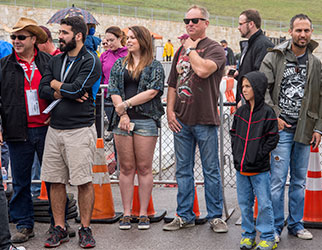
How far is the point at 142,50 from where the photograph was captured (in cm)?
579

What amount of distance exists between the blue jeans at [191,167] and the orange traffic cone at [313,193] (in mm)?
975

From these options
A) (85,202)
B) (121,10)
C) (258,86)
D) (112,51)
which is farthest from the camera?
(121,10)

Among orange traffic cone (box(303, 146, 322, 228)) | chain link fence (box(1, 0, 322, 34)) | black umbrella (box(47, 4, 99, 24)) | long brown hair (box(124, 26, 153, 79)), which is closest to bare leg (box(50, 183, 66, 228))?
long brown hair (box(124, 26, 153, 79))

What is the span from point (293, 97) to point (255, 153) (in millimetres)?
746

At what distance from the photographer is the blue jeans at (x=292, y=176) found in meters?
5.25

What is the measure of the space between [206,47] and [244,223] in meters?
1.84

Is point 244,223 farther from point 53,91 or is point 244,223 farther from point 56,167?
point 53,91

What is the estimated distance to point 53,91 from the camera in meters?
5.19

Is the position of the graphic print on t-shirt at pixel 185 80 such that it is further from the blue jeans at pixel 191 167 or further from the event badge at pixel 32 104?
the event badge at pixel 32 104

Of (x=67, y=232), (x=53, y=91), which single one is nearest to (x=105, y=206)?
(x=67, y=232)

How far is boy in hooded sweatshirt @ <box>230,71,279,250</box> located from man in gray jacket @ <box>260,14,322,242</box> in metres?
0.22

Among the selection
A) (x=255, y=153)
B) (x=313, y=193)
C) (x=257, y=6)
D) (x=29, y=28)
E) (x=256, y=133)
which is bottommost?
(x=313, y=193)

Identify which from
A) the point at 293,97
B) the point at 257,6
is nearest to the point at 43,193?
the point at 293,97

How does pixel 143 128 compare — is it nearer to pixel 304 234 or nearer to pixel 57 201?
pixel 57 201
